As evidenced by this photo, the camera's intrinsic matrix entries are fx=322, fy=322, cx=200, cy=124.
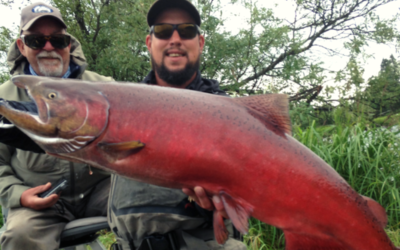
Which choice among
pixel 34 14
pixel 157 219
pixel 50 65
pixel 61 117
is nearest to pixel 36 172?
pixel 50 65

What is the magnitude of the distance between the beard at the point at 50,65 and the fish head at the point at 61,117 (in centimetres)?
231

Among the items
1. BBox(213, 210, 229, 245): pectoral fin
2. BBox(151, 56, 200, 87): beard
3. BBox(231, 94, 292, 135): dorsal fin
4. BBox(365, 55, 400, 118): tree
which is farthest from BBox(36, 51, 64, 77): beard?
BBox(365, 55, 400, 118): tree

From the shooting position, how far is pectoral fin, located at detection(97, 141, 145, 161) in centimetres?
150

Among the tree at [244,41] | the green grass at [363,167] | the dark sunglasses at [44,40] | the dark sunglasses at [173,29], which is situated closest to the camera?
the dark sunglasses at [173,29]

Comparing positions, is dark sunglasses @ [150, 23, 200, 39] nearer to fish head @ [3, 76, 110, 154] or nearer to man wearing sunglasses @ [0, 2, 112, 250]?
man wearing sunglasses @ [0, 2, 112, 250]

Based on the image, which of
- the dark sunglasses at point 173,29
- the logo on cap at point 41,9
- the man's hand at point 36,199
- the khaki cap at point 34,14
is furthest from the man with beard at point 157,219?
the logo on cap at point 41,9

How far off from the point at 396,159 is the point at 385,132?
46 centimetres

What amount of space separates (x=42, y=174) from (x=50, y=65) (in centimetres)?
129

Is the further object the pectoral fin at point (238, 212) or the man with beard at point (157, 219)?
the man with beard at point (157, 219)

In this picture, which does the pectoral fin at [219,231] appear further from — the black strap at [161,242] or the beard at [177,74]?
the beard at [177,74]

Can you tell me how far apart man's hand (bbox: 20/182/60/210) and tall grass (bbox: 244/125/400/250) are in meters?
2.21

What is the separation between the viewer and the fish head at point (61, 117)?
149 centimetres

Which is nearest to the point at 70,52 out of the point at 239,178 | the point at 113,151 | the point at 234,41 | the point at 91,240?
the point at 91,240

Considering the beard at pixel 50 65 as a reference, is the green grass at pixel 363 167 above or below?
below
